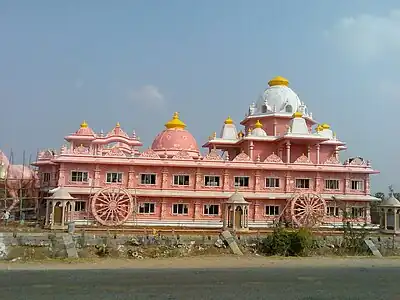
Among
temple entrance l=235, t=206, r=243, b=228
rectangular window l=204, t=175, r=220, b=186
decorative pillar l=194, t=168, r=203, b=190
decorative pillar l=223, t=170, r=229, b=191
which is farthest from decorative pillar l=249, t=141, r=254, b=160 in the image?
temple entrance l=235, t=206, r=243, b=228

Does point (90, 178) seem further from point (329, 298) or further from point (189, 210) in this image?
point (329, 298)

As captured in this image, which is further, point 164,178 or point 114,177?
point 164,178

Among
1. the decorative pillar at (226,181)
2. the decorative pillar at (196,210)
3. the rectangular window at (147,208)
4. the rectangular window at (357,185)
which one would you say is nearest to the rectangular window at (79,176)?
the rectangular window at (147,208)

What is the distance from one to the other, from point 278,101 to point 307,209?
11418 mm

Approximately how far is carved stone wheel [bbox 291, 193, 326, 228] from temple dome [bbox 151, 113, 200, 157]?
8.47 m

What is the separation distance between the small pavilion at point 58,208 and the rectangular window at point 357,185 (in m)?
19.7

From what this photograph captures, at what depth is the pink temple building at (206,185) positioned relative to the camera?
1319 inches

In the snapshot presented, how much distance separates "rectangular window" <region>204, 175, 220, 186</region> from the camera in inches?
1396

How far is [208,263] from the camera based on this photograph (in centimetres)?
2188

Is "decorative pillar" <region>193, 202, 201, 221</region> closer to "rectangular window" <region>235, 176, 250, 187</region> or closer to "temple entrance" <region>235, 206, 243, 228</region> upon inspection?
"rectangular window" <region>235, 176, 250, 187</region>

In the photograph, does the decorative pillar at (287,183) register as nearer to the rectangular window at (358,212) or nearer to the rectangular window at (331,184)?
the rectangular window at (331,184)

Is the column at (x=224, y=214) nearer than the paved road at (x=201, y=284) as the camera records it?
No

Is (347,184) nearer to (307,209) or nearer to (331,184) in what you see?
(331,184)

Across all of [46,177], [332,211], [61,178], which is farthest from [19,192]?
[332,211]
